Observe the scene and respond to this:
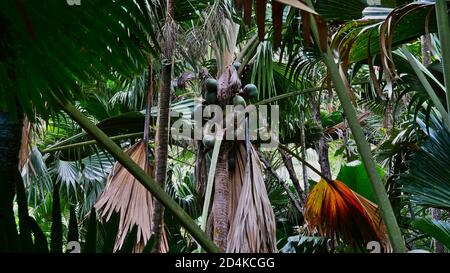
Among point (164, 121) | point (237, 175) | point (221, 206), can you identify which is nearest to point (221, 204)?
point (221, 206)

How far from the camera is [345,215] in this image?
244 centimetres

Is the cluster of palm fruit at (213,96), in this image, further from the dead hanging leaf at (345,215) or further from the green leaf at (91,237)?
the green leaf at (91,237)

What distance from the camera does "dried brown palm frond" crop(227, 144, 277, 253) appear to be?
6.48 ft

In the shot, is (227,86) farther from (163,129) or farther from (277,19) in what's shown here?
(277,19)

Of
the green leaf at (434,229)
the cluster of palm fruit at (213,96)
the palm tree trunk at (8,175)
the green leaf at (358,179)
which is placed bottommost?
the green leaf at (434,229)

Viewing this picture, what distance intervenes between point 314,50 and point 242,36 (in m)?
0.67

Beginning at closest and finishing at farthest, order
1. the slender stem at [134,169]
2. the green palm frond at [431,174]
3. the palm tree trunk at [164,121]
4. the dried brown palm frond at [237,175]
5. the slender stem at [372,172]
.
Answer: the slender stem at [134,169], the slender stem at [372,172], the green palm frond at [431,174], the palm tree trunk at [164,121], the dried brown palm frond at [237,175]

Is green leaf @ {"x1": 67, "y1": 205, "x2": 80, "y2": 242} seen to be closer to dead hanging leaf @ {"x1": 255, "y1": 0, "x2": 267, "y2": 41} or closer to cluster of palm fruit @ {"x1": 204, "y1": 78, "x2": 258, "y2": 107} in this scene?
dead hanging leaf @ {"x1": 255, "y1": 0, "x2": 267, "y2": 41}

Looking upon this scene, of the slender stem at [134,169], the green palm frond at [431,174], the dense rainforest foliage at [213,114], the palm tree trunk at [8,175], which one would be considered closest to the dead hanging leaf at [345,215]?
the dense rainforest foliage at [213,114]

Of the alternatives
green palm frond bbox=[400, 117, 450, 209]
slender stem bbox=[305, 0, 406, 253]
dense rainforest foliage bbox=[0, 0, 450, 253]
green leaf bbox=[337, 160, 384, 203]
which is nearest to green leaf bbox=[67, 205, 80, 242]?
dense rainforest foliage bbox=[0, 0, 450, 253]

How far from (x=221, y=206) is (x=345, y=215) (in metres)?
0.60

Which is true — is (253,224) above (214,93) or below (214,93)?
below

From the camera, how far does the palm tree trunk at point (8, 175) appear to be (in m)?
0.73

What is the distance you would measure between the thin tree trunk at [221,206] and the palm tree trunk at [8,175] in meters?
1.50
